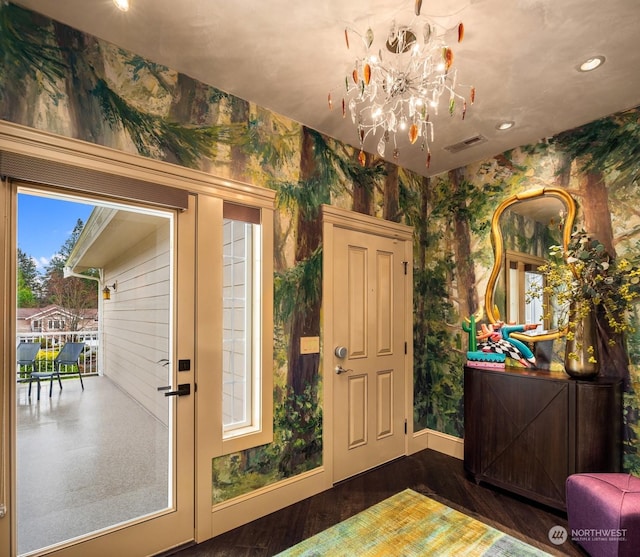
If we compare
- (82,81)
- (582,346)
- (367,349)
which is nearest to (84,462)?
(82,81)

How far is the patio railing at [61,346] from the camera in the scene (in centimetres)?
181

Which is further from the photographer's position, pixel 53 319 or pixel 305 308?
pixel 305 308

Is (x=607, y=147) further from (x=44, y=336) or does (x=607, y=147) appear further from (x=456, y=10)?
(x=44, y=336)

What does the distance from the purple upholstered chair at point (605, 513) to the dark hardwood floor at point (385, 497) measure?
17cm

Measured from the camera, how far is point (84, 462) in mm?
1930

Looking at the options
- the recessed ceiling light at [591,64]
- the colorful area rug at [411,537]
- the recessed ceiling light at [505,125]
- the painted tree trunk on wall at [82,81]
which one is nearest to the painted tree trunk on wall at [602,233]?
the recessed ceiling light at [505,125]

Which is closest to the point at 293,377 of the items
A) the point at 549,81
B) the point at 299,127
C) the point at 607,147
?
the point at 299,127

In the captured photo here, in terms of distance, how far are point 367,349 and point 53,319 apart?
2.35m

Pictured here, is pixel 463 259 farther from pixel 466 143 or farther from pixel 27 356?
pixel 27 356

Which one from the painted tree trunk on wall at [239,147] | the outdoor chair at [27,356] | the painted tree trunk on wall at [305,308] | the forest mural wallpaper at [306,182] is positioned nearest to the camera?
the outdoor chair at [27,356]

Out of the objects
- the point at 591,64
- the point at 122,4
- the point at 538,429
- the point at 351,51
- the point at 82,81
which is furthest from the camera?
the point at 538,429

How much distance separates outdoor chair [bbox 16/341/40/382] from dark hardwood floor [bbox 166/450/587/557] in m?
1.35

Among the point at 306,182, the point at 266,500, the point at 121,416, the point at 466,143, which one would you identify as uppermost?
the point at 466,143

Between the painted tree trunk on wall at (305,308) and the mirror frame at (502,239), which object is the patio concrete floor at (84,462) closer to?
the painted tree trunk on wall at (305,308)
